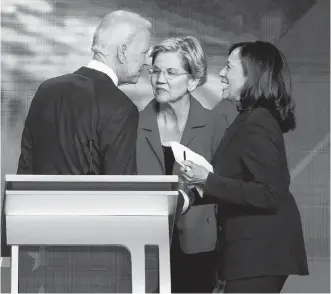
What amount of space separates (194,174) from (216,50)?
26.7 inches

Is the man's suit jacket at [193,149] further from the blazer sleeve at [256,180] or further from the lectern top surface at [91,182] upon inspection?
the lectern top surface at [91,182]

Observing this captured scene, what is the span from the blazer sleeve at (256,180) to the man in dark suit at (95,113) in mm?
422

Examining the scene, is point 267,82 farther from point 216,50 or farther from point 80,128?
point 80,128

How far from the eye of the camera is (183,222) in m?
3.91

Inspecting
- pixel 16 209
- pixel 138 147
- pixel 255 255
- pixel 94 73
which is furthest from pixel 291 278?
pixel 16 209

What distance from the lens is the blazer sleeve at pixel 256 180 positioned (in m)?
3.70

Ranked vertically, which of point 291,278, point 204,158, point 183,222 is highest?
point 204,158

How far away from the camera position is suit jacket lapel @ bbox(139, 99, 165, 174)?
397 centimetres

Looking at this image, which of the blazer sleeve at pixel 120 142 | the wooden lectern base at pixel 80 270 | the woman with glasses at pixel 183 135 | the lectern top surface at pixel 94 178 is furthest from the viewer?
the woman with glasses at pixel 183 135

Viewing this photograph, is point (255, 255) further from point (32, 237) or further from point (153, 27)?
point (32, 237)

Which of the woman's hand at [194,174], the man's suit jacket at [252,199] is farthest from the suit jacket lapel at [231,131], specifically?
the woman's hand at [194,174]

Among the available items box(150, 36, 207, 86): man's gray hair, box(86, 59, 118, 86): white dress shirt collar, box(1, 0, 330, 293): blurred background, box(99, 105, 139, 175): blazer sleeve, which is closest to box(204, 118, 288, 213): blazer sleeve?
box(1, 0, 330, 293): blurred background

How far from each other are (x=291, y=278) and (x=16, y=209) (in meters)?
1.91

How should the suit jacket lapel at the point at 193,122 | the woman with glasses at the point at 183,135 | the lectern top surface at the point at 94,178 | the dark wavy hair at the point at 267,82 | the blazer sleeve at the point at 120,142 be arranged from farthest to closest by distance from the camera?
the suit jacket lapel at the point at 193,122 < the woman with glasses at the point at 183,135 < the dark wavy hair at the point at 267,82 < the blazer sleeve at the point at 120,142 < the lectern top surface at the point at 94,178
